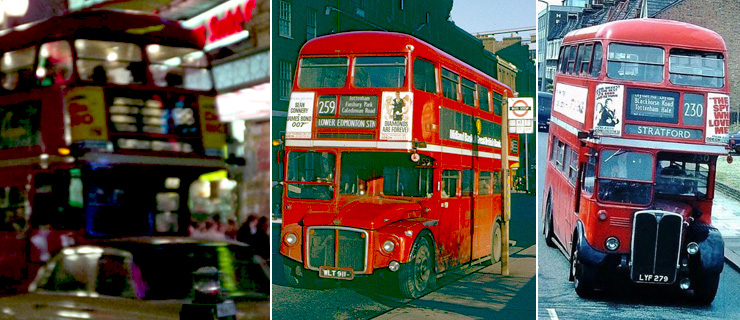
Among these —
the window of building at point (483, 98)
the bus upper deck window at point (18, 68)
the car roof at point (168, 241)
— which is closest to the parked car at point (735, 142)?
the window of building at point (483, 98)

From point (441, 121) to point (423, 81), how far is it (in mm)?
321

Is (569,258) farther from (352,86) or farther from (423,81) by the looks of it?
(352,86)

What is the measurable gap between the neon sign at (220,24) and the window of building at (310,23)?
1.86 m

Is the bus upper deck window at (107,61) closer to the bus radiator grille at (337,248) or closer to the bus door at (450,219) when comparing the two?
the bus radiator grille at (337,248)

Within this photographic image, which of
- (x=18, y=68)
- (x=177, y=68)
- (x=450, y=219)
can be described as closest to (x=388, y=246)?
(x=450, y=219)

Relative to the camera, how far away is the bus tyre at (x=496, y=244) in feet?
17.7

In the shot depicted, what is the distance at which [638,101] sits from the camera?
443 cm

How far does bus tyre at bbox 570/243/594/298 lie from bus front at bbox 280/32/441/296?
1.09m

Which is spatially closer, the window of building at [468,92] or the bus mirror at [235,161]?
the window of building at [468,92]

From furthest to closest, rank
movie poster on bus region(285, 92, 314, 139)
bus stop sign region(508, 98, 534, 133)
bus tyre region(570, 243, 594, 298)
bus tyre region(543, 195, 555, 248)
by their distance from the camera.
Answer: movie poster on bus region(285, 92, 314, 139) → bus stop sign region(508, 98, 534, 133) → bus tyre region(543, 195, 555, 248) → bus tyre region(570, 243, 594, 298)

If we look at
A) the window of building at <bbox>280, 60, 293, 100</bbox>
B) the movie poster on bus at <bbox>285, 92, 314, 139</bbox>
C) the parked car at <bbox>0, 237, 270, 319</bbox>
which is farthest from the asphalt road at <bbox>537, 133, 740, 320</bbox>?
the parked car at <bbox>0, 237, 270, 319</bbox>

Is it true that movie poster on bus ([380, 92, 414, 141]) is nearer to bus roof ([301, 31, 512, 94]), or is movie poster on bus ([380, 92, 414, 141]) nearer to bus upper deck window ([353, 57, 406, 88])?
bus upper deck window ([353, 57, 406, 88])

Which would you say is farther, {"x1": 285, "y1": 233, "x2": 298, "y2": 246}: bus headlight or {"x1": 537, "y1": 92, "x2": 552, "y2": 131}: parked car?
{"x1": 285, "y1": 233, "x2": 298, "y2": 246}: bus headlight

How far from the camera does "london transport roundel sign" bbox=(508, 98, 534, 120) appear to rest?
17.1 ft
